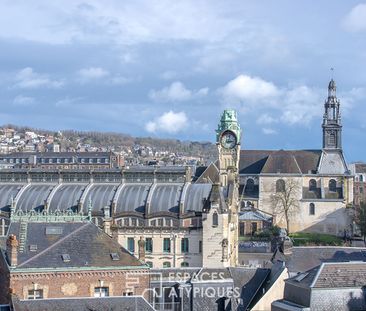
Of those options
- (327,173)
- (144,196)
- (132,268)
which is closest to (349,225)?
(327,173)

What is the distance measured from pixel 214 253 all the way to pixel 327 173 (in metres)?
72.0

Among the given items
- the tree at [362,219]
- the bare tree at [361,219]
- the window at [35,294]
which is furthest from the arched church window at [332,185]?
the window at [35,294]

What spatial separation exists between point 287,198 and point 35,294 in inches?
3502

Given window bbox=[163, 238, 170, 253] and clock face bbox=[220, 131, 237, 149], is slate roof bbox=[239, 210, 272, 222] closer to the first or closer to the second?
clock face bbox=[220, 131, 237, 149]

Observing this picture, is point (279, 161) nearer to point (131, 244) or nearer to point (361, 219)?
point (361, 219)

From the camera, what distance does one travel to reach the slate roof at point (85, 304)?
40.1 metres

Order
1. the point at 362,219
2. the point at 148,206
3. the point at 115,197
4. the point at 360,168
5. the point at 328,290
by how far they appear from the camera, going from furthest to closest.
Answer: the point at 360,168 < the point at 362,219 < the point at 115,197 < the point at 148,206 < the point at 328,290

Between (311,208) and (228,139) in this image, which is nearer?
(228,139)

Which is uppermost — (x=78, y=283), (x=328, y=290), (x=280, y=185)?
(x=280, y=185)

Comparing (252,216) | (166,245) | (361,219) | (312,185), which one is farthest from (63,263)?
(312,185)

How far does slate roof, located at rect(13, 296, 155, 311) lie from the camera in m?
40.1

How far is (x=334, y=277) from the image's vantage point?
4228 cm

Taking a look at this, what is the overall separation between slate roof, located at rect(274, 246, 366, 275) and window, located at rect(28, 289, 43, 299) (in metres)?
20.9

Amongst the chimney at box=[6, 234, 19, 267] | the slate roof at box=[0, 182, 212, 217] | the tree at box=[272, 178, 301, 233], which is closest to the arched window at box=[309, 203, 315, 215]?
the tree at box=[272, 178, 301, 233]
